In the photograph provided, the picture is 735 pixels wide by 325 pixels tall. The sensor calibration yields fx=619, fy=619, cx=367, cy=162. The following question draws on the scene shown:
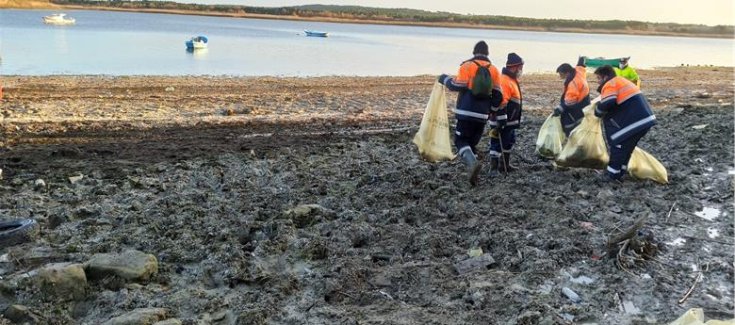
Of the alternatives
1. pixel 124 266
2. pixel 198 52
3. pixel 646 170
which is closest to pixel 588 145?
pixel 646 170

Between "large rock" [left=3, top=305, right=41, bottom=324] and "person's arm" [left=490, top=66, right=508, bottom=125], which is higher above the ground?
"person's arm" [left=490, top=66, right=508, bottom=125]

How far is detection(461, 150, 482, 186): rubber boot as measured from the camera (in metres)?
7.01

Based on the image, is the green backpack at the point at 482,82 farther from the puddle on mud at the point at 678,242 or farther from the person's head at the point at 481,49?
the puddle on mud at the point at 678,242

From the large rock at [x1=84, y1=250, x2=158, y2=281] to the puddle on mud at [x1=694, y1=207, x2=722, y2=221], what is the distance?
5.34m

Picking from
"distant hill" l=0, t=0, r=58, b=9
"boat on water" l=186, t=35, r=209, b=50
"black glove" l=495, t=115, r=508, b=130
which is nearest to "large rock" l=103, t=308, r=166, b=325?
"black glove" l=495, t=115, r=508, b=130

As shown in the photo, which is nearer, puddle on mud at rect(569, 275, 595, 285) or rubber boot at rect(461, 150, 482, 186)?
puddle on mud at rect(569, 275, 595, 285)

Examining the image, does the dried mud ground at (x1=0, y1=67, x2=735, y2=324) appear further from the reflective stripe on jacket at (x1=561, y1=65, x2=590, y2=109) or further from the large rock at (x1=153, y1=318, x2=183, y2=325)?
the reflective stripe on jacket at (x1=561, y1=65, x2=590, y2=109)

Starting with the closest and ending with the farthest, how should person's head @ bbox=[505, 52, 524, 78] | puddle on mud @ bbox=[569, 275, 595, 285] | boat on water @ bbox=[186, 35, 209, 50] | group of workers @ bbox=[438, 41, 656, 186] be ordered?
puddle on mud @ bbox=[569, 275, 595, 285], group of workers @ bbox=[438, 41, 656, 186], person's head @ bbox=[505, 52, 524, 78], boat on water @ bbox=[186, 35, 209, 50]

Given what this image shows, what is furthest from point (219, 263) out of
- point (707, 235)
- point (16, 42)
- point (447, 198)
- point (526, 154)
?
point (16, 42)

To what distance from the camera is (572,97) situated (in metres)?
8.32

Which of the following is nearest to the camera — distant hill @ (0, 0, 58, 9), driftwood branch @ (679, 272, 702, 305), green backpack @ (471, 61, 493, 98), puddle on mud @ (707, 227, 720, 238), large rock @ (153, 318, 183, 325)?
large rock @ (153, 318, 183, 325)

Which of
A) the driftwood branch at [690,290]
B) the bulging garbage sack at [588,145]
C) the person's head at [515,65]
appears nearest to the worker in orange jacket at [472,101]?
the person's head at [515,65]

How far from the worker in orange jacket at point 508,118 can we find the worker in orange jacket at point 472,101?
0.88 feet

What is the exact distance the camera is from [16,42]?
98.0 ft
